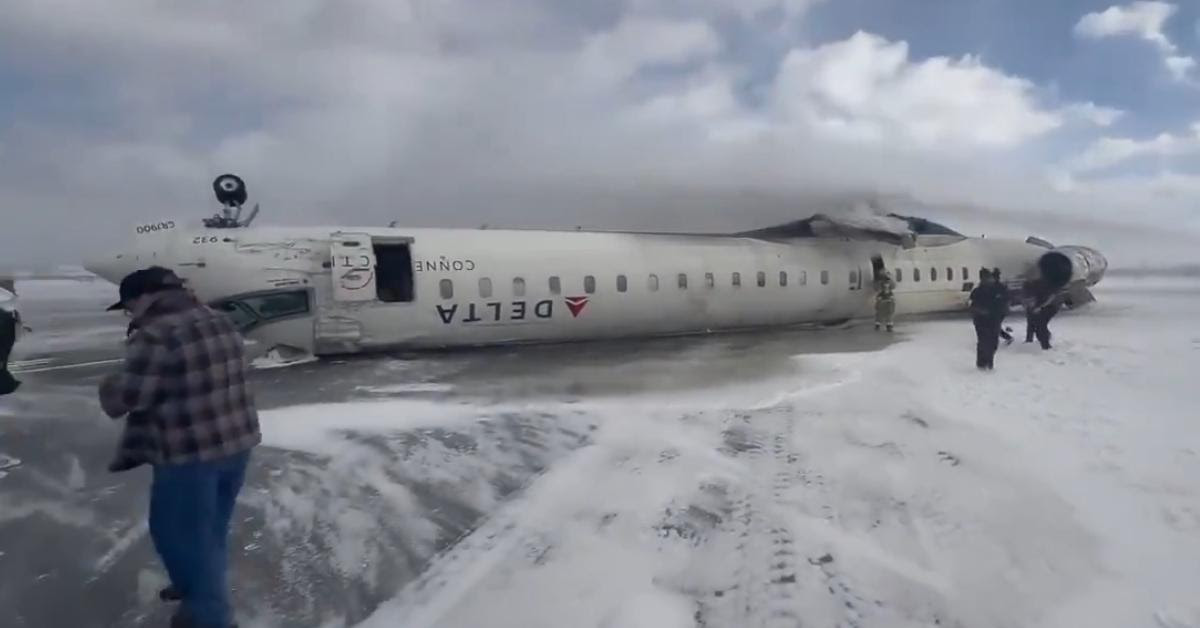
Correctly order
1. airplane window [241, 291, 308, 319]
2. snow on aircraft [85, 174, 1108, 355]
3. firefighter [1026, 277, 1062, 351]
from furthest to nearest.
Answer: snow on aircraft [85, 174, 1108, 355], airplane window [241, 291, 308, 319], firefighter [1026, 277, 1062, 351]

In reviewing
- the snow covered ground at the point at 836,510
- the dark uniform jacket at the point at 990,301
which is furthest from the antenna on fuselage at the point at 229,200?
the dark uniform jacket at the point at 990,301

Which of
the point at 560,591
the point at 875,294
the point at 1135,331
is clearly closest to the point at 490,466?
the point at 560,591

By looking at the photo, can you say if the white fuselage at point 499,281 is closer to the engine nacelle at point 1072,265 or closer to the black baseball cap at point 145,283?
the engine nacelle at point 1072,265

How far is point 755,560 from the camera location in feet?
13.6

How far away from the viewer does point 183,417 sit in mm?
3162

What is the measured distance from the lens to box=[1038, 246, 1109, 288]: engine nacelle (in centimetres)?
1627

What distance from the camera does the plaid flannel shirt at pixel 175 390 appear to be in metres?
3.14

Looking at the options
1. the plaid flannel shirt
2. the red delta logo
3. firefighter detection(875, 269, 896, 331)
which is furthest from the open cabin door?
the plaid flannel shirt

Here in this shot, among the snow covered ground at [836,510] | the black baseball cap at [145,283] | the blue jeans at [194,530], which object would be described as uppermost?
the black baseball cap at [145,283]

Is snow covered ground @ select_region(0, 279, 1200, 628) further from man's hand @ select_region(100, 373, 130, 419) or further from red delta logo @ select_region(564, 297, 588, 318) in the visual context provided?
red delta logo @ select_region(564, 297, 588, 318)

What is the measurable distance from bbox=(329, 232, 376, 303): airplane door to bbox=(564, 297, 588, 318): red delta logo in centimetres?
327

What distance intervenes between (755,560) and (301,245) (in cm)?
935

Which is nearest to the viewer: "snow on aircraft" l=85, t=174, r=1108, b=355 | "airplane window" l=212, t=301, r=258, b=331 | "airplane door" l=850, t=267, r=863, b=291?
"airplane window" l=212, t=301, r=258, b=331

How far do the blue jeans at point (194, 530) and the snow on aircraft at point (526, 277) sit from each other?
8.19 meters
